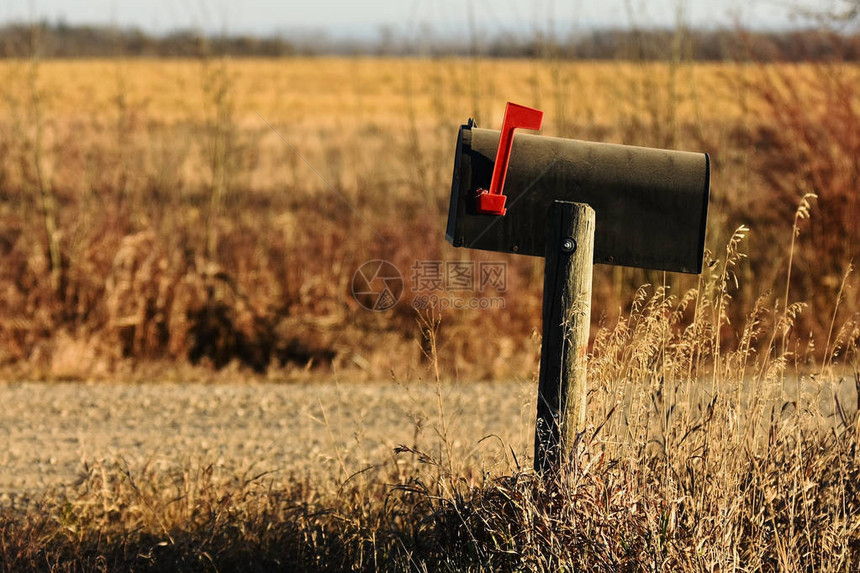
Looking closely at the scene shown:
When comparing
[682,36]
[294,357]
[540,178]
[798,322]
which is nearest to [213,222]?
[294,357]

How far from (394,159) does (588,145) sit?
1393 cm

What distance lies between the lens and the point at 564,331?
345 centimetres

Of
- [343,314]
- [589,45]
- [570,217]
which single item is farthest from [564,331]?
[589,45]

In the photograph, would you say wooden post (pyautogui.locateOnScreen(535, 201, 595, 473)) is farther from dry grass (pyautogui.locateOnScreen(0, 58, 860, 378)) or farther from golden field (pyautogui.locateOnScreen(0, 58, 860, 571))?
dry grass (pyautogui.locateOnScreen(0, 58, 860, 378))

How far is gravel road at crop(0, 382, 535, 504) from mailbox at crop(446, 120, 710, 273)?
1.67 meters

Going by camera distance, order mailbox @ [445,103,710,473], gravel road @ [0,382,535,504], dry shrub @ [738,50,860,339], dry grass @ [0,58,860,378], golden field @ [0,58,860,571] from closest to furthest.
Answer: mailbox @ [445,103,710,473], golden field @ [0,58,860,571], gravel road @ [0,382,535,504], dry grass @ [0,58,860,378], dry shrub @ [738,50,860,339]

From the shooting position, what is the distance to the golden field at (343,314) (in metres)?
3.91

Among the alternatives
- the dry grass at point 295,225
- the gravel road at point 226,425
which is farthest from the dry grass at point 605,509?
the dry grass at point 295,225

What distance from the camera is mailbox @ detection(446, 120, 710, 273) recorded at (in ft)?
11.0

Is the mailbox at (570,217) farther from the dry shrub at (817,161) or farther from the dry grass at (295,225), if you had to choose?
the dry shrub at (817,161)

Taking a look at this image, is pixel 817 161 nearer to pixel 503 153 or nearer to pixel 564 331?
pixel 564 331

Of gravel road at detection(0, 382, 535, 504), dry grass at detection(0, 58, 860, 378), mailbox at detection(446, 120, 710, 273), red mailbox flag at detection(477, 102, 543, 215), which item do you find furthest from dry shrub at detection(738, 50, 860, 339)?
red mailbox flag at detection(477, 102, 543, 215)

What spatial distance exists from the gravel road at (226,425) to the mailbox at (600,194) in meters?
1.67

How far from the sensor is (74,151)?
416 inches
